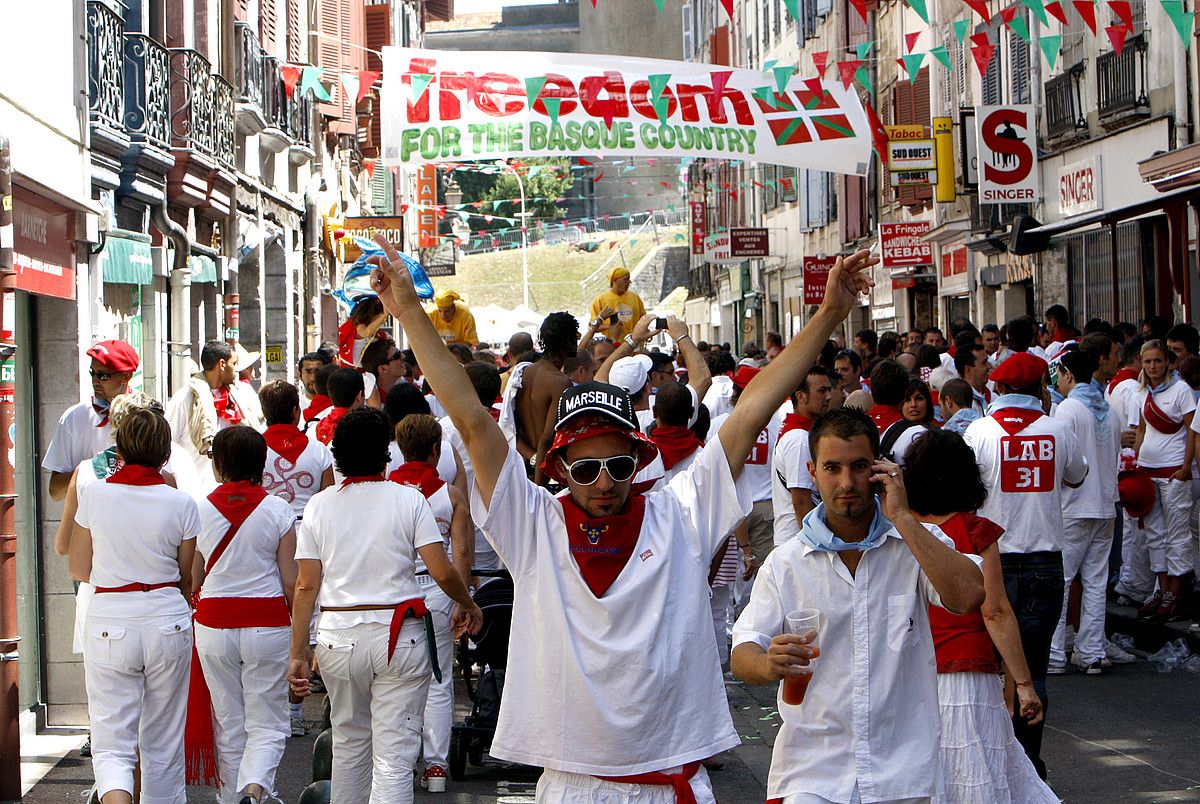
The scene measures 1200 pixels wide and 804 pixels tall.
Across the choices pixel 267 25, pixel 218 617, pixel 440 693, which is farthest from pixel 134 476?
pixel 267 25

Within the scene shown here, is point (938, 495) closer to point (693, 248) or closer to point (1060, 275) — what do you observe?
point (1060, 275)

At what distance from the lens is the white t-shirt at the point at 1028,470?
28.7 ft

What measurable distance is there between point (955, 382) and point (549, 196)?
83203 mm

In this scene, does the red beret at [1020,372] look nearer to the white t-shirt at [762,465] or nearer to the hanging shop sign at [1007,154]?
the white t-shirt at [762,465]

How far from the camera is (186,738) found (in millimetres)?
7500

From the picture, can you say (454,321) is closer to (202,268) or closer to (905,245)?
(202,268)

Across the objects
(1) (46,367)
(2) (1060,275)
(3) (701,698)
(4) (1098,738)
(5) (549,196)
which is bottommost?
(4) (1098,738)

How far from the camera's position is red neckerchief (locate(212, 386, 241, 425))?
10469mm

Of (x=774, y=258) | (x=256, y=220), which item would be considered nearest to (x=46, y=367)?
(x=256, y=220)

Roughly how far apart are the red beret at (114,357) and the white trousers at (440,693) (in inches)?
74.0

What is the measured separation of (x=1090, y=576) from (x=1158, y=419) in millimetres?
2056

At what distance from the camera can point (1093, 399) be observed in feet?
36.4

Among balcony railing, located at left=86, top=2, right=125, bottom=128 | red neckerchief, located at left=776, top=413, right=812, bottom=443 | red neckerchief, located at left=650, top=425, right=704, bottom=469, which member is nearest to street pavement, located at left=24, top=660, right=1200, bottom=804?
red neckerchief, located at left=650, top=425, right=704, bottom=469

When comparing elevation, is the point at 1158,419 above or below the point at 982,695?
above
